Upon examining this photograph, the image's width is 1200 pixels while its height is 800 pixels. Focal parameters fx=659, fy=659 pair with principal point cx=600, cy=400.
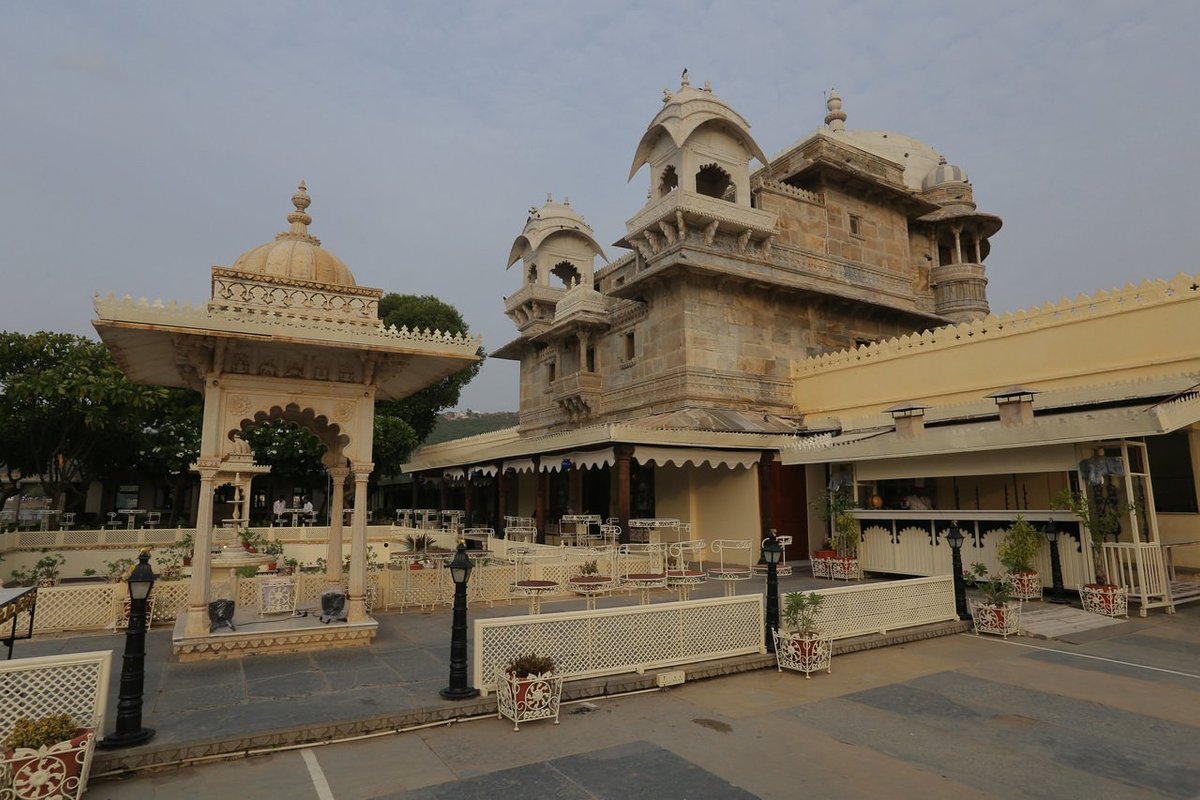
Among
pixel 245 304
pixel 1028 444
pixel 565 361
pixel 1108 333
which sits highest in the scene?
pixel 565 361

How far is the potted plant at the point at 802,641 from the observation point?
22.3ft

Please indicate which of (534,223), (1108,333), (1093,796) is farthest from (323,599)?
(534,223)

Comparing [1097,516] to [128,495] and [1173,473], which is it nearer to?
[1173,473]

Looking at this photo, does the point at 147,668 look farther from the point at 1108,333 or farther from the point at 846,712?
the point at 1108,333

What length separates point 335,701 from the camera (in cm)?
565

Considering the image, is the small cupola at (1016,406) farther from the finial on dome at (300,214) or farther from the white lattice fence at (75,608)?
the white lattice fence at (75,608)

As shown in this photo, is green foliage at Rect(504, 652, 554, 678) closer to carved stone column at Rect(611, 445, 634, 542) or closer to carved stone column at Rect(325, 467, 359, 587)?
carved stone column at Rect(325, 467, 359, 587)

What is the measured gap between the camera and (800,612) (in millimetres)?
7273

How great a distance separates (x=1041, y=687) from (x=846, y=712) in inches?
86.0

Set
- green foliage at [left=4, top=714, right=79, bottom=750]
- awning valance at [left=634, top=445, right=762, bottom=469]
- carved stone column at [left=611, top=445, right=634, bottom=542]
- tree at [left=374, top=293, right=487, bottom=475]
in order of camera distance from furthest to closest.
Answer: tree at [left=374, top=293, right=487, bottom=475], awning valance at [left=634, top=445, right=762, bottom=469], carved stone column at [left=611, top=445, right=634, bottom=542], green foliage at [left=4, top=714, right=79, bottom=750]

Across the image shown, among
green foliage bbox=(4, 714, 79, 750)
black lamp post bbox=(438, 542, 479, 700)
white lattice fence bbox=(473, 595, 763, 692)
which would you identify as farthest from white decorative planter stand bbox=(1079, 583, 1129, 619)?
green foliage bbox=(4, 714, 79, 750)

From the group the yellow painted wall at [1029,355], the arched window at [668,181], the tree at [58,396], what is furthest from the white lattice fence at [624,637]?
the tree at [58,396]

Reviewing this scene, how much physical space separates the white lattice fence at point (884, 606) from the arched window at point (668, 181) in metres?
14.1

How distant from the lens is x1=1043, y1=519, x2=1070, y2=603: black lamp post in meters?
10.5
